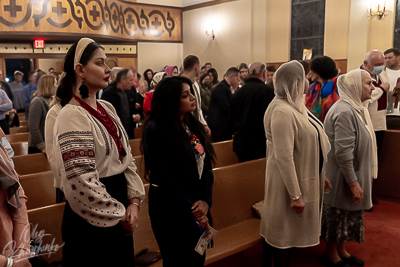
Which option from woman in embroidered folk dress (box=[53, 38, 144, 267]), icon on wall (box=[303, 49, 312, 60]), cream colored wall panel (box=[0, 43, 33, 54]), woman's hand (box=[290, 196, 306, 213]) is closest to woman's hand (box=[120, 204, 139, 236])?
woman in embroidered folk dress (box=[53, 38, 144, 267])

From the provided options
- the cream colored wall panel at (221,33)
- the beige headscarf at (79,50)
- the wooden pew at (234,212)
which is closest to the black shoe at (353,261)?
the wooden pew at (234,212)

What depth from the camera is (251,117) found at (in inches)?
139

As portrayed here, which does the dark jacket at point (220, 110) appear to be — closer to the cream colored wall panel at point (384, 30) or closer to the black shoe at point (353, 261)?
the black shoe at point (353, 261)

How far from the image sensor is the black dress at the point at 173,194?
192 centimetres

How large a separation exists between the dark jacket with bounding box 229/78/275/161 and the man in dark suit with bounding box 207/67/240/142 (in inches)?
42.2

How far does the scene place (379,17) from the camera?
8094 mm

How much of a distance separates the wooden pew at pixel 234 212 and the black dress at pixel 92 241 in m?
0.95

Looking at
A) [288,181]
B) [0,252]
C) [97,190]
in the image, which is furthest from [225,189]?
[0,252]

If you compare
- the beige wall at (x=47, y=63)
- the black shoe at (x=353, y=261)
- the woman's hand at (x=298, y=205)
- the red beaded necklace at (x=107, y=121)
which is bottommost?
the black shoe at (x=353, y=261)

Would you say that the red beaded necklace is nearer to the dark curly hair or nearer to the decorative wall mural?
the dark curly hair

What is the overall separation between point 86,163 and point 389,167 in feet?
13.7

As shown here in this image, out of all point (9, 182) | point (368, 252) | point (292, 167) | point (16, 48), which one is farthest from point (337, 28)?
point (9, 182)

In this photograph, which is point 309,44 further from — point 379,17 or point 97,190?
point 97,190

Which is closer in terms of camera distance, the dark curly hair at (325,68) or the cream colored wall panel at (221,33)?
the dark curly hair at (325,68)
